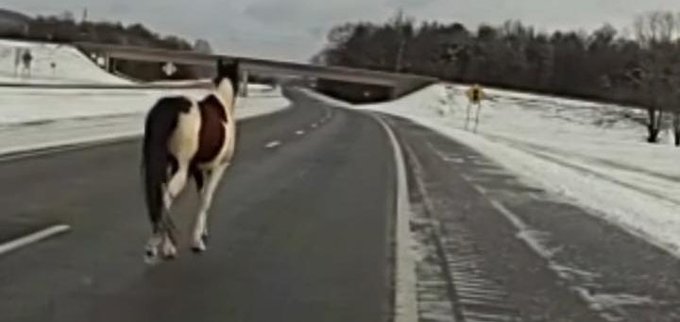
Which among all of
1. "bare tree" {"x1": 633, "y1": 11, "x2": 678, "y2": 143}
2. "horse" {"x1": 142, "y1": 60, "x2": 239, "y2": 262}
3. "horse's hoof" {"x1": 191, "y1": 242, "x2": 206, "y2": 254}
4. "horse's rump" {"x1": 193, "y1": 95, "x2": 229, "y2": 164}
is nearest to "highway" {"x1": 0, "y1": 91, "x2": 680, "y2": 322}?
"horse's hoof" {"x1": 191, "y1": 242, "x2": 206, "y2": 254}

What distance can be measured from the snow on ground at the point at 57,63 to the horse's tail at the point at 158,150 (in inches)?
4058

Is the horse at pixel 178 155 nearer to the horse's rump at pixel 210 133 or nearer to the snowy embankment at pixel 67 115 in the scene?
the horse's rump at pixel 210 133

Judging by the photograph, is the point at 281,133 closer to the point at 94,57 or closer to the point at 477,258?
the point at 477,258

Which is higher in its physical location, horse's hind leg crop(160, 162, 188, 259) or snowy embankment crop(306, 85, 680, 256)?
horse's hind leg crop(160, 162, 188, 259)

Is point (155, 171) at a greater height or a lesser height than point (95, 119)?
greater

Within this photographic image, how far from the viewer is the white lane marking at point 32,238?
30.5ft

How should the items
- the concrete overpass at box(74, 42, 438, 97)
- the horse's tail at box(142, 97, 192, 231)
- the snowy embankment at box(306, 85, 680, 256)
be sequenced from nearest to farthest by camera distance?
the horse's tail at box(142, 97, 192, 231) → the snowy embankment at box(306, 85, 680, 256) → the concrete overpass at box(74, 42, 438, 97)

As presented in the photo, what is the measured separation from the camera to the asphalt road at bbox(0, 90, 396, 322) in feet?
24.3

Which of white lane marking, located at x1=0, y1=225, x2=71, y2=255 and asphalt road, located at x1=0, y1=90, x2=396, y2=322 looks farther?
white lane marking, located at x1=0, y1=225, x2=71, y2=255

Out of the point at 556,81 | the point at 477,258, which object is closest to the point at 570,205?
the point at 477,258

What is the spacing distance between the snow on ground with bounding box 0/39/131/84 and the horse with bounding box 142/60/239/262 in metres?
102

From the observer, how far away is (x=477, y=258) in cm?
1062

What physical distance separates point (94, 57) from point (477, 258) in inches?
5343

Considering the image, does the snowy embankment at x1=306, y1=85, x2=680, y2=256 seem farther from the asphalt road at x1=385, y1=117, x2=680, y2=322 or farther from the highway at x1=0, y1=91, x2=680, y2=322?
the highway at x1=0, y1=91, x2=680, y2=322
